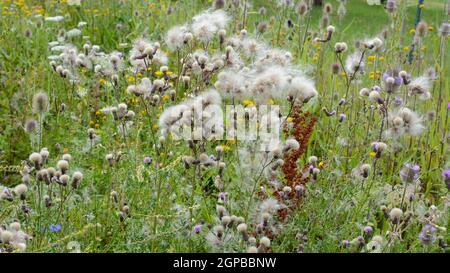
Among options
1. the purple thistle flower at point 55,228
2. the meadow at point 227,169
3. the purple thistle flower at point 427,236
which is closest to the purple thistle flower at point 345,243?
the meadow at point 227,169

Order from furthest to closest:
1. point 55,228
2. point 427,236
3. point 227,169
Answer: point 227,169, point 427,236, point 55,228

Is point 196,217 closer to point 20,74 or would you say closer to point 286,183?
point 286,183

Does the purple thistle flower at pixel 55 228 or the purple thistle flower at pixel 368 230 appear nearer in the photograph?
the purple thistle flower at pixel 55 228

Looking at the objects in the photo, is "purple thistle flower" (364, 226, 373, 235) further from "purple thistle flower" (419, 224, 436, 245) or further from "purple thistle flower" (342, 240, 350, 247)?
"purple thistle flower" (419, 224, 436, 245)

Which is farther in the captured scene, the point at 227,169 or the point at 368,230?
the point at 227,169

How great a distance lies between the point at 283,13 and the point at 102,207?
7.96 feet

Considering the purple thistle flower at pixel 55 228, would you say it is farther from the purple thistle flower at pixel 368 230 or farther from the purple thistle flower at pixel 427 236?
the purple thistle flower at pixel 427 236

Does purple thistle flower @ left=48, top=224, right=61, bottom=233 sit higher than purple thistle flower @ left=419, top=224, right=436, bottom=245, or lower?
A: higher

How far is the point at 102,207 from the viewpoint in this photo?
3.09 m

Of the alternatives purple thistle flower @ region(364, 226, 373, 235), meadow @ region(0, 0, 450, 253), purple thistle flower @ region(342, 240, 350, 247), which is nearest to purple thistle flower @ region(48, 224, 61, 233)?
meadow @ region(0, 0, 450, 253)

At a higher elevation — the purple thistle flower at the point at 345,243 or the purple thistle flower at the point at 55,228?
the purple thistle flower at the point at 55,228

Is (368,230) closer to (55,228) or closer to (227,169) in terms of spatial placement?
(227,169)

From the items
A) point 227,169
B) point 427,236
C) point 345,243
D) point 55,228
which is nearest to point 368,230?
point 345,243

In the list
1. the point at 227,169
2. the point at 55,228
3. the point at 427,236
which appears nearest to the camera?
the point at 55,228
